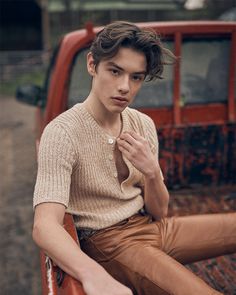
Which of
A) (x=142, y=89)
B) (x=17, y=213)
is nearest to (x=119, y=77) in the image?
(x=142, y=89)

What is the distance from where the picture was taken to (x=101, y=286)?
145 cm

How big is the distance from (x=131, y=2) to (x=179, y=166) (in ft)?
49.0

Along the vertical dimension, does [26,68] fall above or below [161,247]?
below

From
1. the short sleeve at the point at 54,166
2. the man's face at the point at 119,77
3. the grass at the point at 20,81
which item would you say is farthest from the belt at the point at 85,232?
the grass at the point at 20,81

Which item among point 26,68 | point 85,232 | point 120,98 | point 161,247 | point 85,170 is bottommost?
point 26,68

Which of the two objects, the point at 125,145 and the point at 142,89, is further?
the point at 142,89

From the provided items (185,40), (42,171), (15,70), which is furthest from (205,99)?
(15,70)

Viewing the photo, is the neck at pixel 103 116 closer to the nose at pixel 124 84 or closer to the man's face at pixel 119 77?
the man's face at pixel 119 77

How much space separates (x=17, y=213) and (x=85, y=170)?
284cm

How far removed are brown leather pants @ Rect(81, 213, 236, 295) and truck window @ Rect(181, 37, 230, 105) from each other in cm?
157

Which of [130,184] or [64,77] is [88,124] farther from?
[64,77]

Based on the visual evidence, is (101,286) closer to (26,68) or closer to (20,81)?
(20,81)

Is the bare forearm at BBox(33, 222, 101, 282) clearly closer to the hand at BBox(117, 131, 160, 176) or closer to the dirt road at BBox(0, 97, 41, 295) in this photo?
the hand at BBox(117, 131, 160, 176)

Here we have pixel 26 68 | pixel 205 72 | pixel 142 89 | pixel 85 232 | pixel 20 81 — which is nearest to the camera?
pixel 85 232
